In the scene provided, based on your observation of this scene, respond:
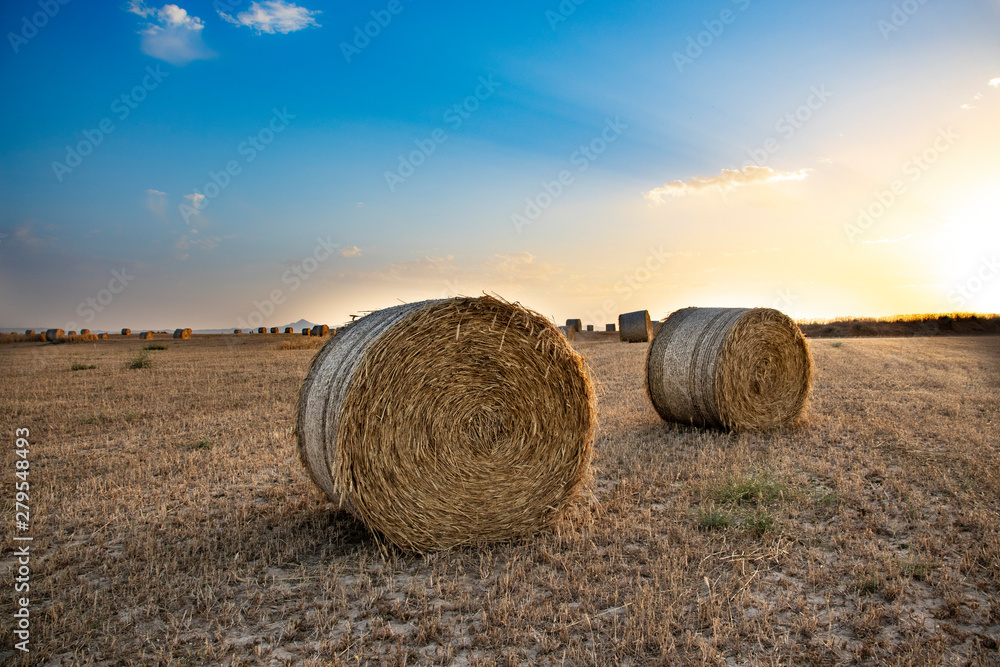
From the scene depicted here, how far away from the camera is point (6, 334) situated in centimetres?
3794

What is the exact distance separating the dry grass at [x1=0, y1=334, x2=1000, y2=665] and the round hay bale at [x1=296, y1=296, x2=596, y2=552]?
0.32 metres

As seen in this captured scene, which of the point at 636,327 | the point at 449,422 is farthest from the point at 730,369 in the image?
the point at 636,327

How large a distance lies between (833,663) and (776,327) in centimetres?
647

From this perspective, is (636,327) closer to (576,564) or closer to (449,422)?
(449,422)

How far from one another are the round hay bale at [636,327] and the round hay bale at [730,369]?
17.2 m

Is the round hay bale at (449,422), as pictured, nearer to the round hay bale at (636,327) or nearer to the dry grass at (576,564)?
the dry grass at (576,564)

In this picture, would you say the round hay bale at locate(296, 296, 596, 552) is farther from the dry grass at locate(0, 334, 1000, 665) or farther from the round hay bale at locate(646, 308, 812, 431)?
the round hay bale at locate(646, 308, 812, 431)

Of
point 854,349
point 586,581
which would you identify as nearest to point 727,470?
point 586,581

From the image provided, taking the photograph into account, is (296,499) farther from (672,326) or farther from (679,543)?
(672,326)

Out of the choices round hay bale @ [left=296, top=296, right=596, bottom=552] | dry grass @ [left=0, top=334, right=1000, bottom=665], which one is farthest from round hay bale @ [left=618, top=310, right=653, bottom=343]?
round hay bale @ [left=296, top=296, right=596, bottom=552]

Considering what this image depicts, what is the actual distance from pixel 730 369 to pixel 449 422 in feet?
16.3

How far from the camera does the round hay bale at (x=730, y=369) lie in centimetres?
798

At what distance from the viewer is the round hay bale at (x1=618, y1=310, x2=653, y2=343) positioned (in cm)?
2602

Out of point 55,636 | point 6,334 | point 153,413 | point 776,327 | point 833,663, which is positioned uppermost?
point 6,334
